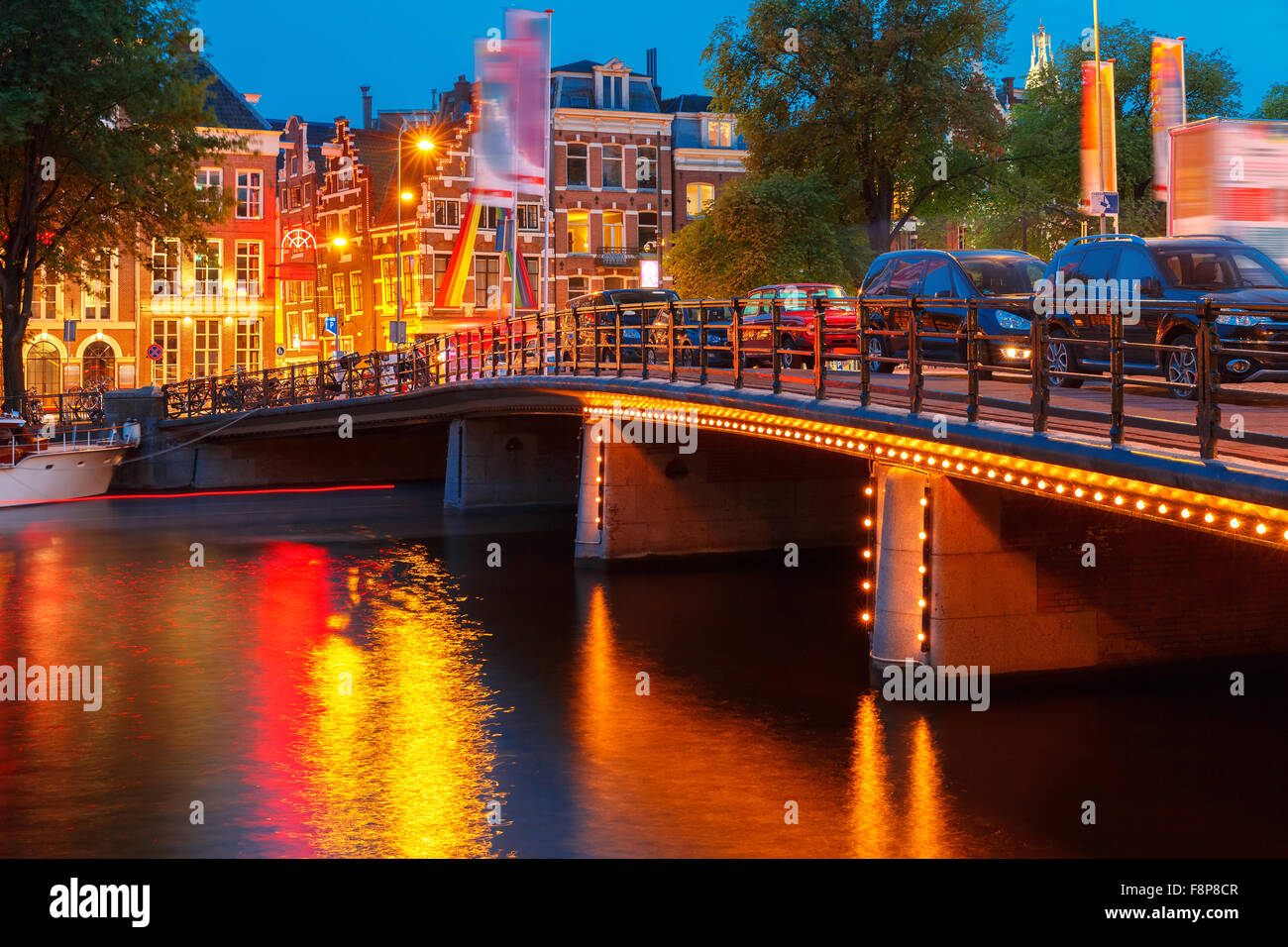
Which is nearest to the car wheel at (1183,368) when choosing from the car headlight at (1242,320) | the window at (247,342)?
the car headlight at (1242,320)

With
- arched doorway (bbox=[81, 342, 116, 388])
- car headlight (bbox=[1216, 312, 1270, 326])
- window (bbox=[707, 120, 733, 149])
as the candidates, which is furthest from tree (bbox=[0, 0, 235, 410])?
window (bbox=[707, 120, 733, 149])

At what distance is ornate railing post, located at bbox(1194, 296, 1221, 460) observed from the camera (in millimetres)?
10227

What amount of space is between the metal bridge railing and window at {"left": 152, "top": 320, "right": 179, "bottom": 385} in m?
26.8

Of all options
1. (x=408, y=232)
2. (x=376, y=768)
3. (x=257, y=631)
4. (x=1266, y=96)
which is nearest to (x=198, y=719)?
(x=376, y=768)

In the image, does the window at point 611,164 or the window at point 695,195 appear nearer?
the window at point 611,164

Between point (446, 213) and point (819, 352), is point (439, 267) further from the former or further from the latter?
point (819, 352)

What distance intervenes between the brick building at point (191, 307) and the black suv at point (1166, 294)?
1961 inches

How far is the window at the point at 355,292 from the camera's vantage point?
240 ft

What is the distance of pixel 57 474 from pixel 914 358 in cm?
3041

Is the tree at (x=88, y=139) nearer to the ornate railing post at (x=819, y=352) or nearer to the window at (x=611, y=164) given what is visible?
the ornate railing post at (x=819, y=352)

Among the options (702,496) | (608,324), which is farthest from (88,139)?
(702,496)
